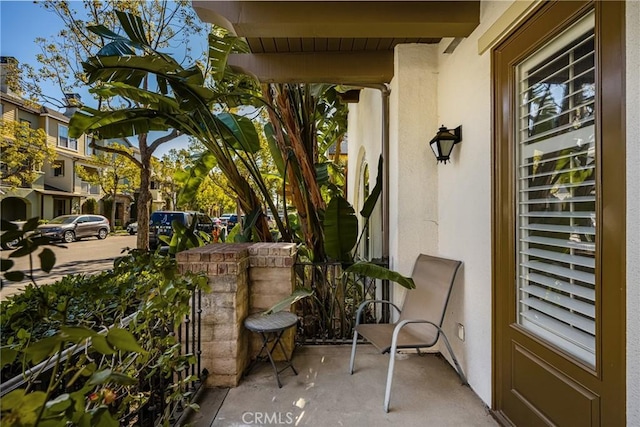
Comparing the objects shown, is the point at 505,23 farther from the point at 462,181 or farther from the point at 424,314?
the point at 424,314

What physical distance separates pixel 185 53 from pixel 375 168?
18.7ft

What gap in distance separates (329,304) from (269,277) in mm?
1096

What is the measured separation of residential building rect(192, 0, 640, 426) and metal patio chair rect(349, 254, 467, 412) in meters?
0.17

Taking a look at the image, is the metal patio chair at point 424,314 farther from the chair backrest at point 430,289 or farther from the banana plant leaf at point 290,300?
the banana plant leaf at point 290,300

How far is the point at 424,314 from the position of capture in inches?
112

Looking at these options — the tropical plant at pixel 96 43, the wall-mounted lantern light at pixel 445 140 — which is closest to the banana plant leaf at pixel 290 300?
the wall-mounted lantern light at pixel 445 140

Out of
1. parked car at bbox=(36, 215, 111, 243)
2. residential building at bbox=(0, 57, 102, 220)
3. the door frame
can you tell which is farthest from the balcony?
parked car at bbox=(36, 215, 111, 243)

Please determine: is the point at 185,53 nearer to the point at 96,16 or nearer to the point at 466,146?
the point at 96,16

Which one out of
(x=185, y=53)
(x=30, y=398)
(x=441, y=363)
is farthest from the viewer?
(x=185, y=53)

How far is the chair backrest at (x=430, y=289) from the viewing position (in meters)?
2.70

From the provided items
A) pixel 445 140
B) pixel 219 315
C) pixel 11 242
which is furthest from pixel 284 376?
pixel 445 140

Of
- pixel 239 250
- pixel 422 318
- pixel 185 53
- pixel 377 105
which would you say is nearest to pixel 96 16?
pixel 185 53

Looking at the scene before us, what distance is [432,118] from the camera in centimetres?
331

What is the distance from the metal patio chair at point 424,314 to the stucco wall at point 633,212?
4.06 feet
